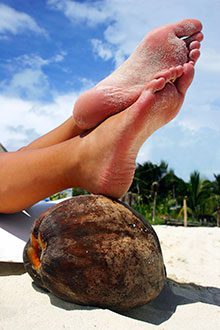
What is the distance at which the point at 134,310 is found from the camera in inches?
66.0

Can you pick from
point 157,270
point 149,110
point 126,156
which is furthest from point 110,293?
point 149,110

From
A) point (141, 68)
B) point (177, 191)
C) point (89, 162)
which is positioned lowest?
point (177, 191)

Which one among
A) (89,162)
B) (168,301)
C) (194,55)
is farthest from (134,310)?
(194,55)

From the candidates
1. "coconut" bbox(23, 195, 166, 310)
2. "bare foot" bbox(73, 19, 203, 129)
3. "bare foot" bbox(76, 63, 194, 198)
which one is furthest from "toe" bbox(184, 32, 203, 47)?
"coconut" bbox(23, 195, 166, 310)

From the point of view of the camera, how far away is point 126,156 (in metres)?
1.59

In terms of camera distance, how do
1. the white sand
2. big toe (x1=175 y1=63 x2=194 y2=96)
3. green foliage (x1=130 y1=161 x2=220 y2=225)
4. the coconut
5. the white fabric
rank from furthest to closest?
green foliage (x1=130 y1=161 x2=220 y2=225) < the white fabric < big toe (x1=175 y1=63 x2=194 y2=96) < the coconut < the white sand

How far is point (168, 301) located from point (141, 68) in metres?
0.96

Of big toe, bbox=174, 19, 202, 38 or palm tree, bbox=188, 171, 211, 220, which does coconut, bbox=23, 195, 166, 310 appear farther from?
palm tree, bbox=188, 171, 211, 220

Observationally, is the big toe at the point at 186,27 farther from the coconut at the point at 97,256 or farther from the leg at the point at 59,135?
the coconut at the point at 97,256

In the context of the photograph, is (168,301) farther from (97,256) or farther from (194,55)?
(194,55)

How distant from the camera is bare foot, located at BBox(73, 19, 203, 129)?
1.69 meters

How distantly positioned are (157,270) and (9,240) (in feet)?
2.36

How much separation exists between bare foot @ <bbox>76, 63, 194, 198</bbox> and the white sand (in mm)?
453

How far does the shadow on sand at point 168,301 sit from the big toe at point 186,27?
3.52 feet
